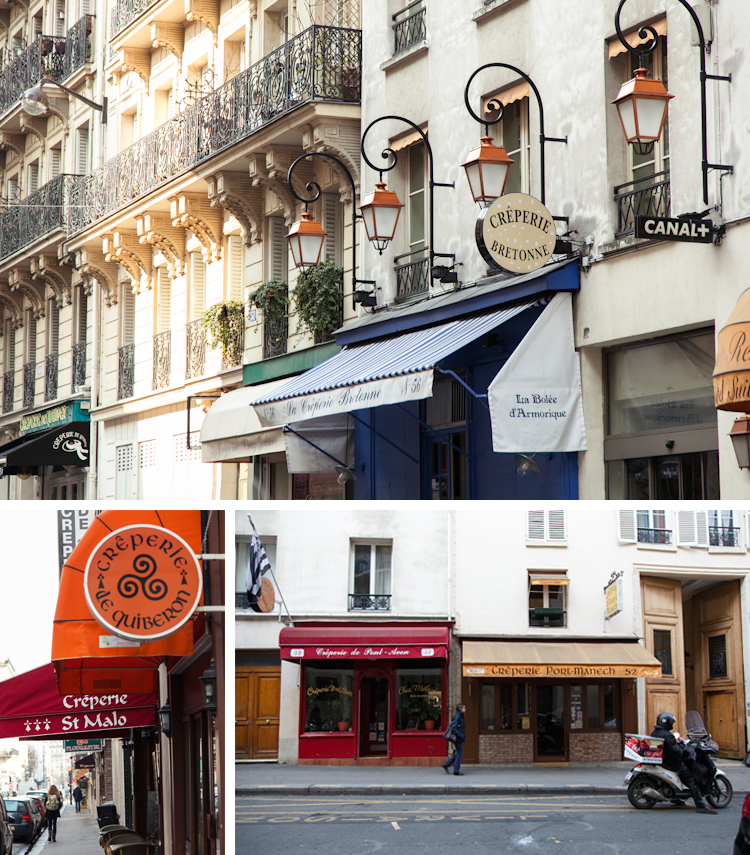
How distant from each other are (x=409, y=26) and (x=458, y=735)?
573 inches

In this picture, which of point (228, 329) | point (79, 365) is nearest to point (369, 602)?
point (228, 329)

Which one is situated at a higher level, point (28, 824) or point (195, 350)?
point (195, 350)

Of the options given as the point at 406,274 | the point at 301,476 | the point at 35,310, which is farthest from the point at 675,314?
the point at 35,310

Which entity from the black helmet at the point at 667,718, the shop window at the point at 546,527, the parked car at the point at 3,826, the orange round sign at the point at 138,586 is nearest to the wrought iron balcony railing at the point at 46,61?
the parked car at the point at 3,826

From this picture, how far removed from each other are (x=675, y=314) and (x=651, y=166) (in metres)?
1.73

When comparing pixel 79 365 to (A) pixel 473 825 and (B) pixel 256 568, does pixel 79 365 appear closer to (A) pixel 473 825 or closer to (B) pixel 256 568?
(B) pixel 256 568

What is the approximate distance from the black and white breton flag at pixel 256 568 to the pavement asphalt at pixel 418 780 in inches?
23.5

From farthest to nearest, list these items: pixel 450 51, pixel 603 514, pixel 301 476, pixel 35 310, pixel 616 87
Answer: pixel 35 310
pixel 301 476
pixel 450 51
pixel 616 87
pixel 603 514

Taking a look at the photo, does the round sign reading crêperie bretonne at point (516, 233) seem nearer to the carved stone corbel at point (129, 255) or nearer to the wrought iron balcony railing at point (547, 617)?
the wrought iron balcony railing at point (547, 617)

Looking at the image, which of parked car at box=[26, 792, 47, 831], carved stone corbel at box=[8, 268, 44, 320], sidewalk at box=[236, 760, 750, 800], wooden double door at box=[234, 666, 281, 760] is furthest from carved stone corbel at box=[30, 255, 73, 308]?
sidewalk at box=[236, 760, 750, 800]

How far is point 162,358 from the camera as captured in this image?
24.2 m

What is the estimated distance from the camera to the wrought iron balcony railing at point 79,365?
28188mm

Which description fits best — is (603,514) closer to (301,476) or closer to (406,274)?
(406,274)

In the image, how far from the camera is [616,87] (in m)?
13.8
